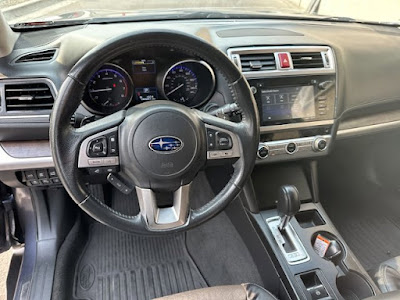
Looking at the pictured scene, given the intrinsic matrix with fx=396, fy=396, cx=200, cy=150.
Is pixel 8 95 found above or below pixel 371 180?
above

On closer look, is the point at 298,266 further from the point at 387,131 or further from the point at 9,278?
the point at 9,278

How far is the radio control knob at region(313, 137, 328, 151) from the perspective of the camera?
1.62m

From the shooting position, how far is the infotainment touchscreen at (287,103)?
1.53 meters

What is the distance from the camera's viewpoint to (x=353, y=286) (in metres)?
1.44

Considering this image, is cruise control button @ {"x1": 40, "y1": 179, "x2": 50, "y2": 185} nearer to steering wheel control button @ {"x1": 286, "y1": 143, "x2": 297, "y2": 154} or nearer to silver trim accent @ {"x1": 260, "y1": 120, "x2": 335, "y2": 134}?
silver trim accent @ {"x1": 260, "y1": 120, "x2": 335, "y2": 134}

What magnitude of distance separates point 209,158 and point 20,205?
101 centimetres

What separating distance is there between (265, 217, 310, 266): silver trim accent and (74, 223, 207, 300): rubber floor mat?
40cm

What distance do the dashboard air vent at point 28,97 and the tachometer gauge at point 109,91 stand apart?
168mm

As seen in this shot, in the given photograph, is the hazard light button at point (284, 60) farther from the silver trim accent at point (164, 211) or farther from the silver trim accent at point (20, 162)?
the silver trim accent at point (20, 162)

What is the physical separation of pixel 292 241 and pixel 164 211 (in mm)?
610

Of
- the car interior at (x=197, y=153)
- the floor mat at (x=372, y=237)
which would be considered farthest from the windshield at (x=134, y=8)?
the floor mat at (x=372, y=237)

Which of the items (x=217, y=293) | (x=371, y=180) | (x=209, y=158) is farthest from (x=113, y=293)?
(x=371, y=180)

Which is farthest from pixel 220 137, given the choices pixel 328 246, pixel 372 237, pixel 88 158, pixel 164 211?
pixel 372 237

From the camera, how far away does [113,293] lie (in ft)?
5.58
